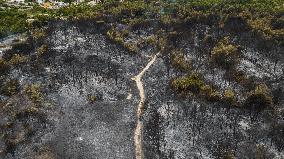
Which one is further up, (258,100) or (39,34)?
(258,100)

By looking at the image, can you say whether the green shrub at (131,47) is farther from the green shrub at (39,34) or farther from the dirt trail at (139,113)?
the green shrub at (39,34)

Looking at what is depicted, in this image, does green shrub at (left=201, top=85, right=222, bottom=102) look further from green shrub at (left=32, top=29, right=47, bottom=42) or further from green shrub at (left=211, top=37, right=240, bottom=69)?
green shrub at (left=32, top=29, right=47, bottom=42)

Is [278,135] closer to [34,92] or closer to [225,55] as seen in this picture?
[225,55]

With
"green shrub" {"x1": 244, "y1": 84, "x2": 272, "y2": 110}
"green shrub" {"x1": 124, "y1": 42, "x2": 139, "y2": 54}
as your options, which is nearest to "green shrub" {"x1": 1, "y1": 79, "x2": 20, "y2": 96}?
"green shrub" {"x1": 124, "y1": 42, "x2": 139, "y2": 54}

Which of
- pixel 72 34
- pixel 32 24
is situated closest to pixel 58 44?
pixel 72 34

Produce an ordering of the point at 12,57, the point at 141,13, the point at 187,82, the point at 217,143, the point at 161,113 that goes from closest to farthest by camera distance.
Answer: the point at 217,143 → the point at 161,113 → the point at 187,82 → the point at 12,57 → the point at 141,13

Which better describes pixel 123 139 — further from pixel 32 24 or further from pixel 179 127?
pixel 32 24

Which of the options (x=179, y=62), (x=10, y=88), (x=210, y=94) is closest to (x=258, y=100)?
(x=210, y=94)
